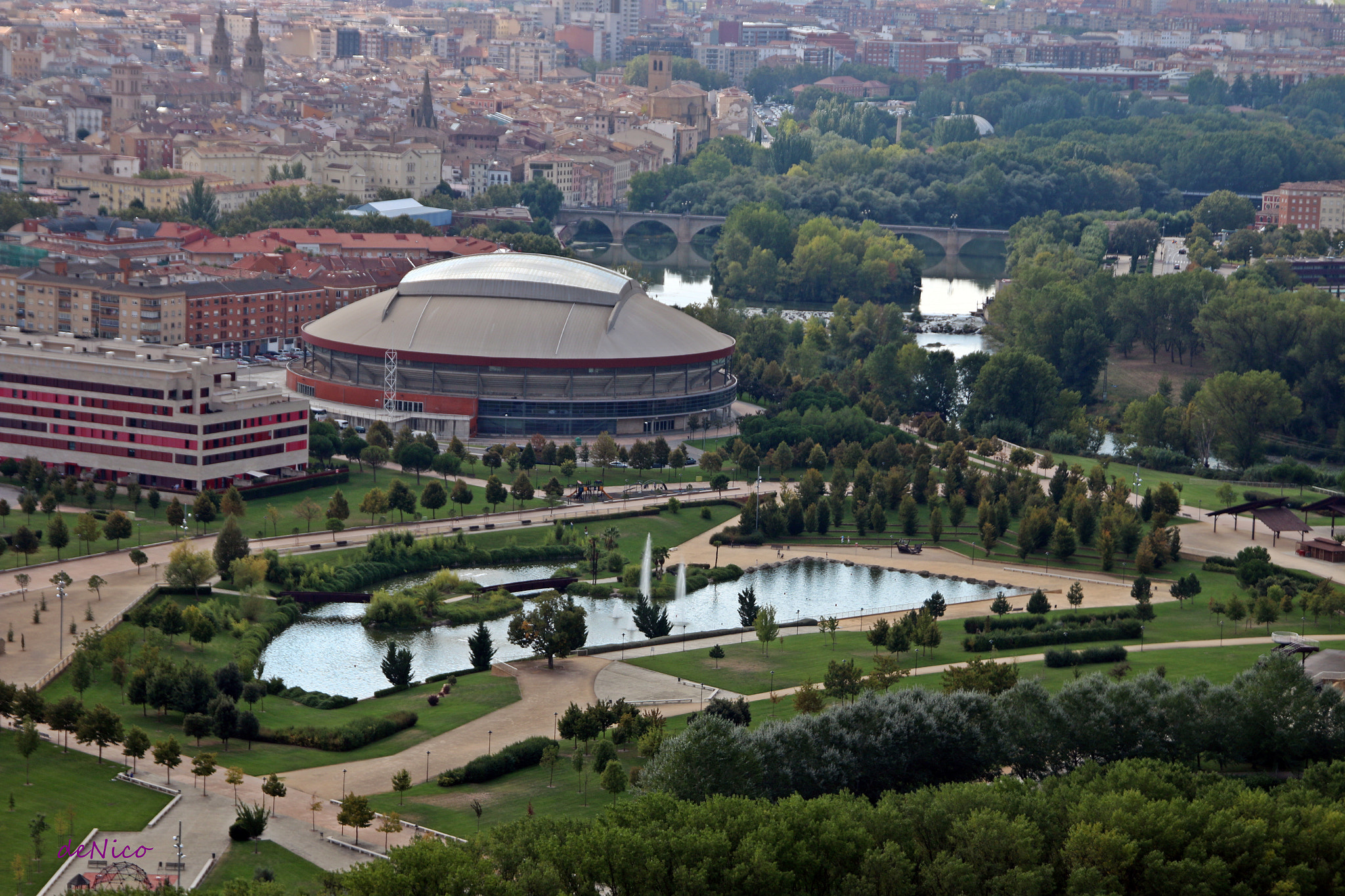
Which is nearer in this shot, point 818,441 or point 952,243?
point 818,441

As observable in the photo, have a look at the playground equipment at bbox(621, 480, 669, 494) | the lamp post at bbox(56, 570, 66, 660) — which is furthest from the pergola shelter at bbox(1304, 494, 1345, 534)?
the lamp post at bbox(56, 570, 66, 660)

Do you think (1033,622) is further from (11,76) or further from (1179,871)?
(11,76)

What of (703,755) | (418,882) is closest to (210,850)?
(418,882)

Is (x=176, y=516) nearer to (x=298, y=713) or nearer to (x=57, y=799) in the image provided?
(x=298, y=713)

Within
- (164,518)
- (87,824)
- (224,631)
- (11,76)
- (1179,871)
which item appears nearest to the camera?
(1179,871)

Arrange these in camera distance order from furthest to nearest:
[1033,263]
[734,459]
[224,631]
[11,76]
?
[11,76]
[1033,263]
[734,459]
[224,631]

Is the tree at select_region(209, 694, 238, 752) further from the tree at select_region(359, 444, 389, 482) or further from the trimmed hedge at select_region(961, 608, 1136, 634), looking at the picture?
the tree at select_region(359, 444, 389, 482)

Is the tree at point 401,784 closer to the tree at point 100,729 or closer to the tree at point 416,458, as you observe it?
the tree at point 100,729

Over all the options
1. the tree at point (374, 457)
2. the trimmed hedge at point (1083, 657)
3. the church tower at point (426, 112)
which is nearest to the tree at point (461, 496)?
the tree at point (374, 457)
